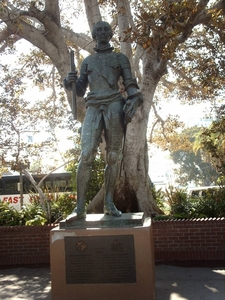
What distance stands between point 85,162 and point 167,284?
2118mm

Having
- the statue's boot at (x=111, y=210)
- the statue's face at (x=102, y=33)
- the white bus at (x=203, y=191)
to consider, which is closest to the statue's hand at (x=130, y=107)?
the statue's face at (x=102, y=33)

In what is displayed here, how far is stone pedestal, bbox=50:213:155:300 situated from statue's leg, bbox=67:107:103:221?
25 centimetres

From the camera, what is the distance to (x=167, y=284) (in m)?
5.05

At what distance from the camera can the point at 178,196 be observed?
10.8 m

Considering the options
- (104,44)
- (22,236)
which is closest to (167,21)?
(104,44)

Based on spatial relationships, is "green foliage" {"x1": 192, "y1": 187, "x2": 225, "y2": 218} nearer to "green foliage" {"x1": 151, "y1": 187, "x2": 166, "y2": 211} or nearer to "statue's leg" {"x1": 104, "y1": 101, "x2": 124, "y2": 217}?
"green foliage" {"x1": 151, "y1": 187, "x2": 166, "y2": 211}

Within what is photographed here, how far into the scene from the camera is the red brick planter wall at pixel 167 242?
6844 mm

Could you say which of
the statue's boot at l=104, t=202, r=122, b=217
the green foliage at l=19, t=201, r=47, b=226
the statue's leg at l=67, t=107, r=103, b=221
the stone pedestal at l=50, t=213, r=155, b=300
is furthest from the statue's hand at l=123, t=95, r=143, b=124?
the green foliage at l=19, t=201, r=47, b=226

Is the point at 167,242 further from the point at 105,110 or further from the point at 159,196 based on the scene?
the point at 159,196

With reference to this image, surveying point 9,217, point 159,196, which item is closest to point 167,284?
point 9,217

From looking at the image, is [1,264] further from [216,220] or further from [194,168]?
[194,168]

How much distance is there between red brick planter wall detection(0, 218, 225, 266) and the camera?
22.5ft

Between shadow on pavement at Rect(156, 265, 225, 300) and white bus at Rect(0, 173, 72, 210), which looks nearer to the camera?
shadow on pavement at Rect(156, 265, 225, 300)

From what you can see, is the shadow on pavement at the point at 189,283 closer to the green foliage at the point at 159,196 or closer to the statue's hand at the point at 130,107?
the statue's hand at the point at 130,107
